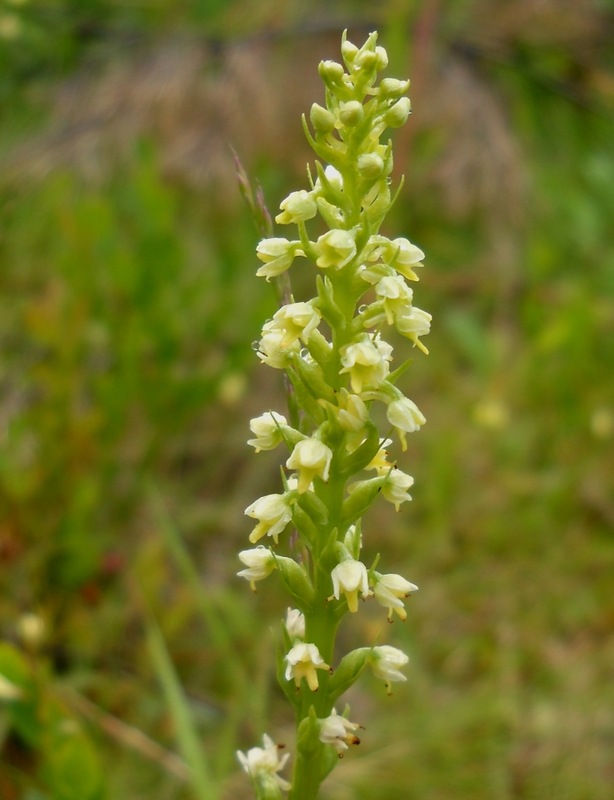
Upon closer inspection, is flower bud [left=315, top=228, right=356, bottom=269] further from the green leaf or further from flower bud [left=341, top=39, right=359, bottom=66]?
the green leaf

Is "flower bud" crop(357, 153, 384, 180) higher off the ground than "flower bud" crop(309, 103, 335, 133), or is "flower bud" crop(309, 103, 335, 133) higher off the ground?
"flower bud" crop(309, 103, 335, 133)

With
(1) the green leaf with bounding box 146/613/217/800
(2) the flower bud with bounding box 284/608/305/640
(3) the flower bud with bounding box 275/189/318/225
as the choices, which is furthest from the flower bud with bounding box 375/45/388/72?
(1) the green leaf with bounding box 146/613/217/800

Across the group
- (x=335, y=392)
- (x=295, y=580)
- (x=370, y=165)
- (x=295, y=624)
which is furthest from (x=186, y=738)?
(x=370, y=165)

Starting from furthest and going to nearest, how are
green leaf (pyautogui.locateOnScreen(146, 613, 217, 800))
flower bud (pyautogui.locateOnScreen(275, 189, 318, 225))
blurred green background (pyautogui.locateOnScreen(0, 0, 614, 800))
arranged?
blurred green background (pyautogui.locateOnScreen(0, 0, 614, 800))
green leaf (pyautogui.locateOnScreen(146, 613, 217, 800))
flower bud (pyautogui.locateOnScreen(275, 189, 318, 225))

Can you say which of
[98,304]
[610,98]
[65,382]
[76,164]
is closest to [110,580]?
[65,382]

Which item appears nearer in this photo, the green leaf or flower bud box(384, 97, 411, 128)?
flower bud box(384, 97, 411, 128)

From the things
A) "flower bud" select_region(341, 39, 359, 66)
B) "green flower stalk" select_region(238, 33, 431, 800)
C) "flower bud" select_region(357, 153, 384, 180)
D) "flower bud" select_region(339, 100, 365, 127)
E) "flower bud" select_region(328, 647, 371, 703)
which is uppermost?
"flower bud" select_region(341, 39, 359, 66)

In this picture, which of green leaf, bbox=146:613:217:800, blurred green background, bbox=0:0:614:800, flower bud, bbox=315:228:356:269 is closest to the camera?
flower bud, bbox=315:228:356:269

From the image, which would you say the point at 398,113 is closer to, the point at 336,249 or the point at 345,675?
the point at 336,249
